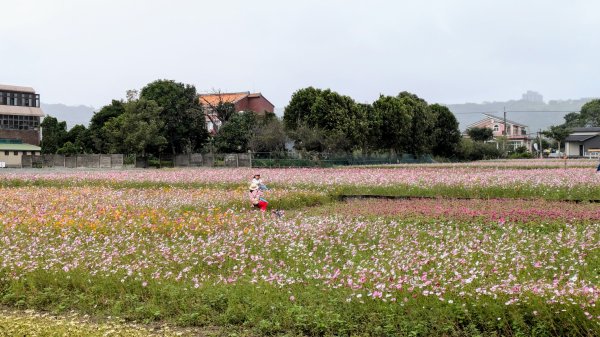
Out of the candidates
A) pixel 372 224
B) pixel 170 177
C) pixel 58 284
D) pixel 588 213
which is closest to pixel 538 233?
pixel 588 213

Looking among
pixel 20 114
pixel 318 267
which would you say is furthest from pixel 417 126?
pixel 318 267

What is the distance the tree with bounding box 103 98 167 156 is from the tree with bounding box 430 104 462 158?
40613 mm

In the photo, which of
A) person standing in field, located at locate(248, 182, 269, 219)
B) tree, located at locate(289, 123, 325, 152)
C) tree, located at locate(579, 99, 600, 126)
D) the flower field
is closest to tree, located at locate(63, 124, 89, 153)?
tree, located at locate(289, 123, 325, 152)

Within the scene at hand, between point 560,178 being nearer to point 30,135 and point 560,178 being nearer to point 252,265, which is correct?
point 252,265

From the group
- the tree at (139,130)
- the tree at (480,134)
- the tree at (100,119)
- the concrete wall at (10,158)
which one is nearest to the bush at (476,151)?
the tree at (480,134)

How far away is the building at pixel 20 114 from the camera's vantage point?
83.8 meters

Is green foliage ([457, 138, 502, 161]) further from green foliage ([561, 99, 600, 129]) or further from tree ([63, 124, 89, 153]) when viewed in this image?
green foliage ([561, 99, 600, 129])

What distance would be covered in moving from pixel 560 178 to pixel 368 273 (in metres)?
16.1

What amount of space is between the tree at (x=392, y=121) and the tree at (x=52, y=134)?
43582 mm

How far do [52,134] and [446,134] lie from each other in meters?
55.3

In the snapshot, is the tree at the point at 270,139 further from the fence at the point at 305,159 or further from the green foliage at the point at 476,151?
the green foliage at the point at 476,151

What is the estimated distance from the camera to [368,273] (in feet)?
29.2

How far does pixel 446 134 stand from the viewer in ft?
285

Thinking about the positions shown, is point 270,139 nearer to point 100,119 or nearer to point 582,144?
point 100,119
